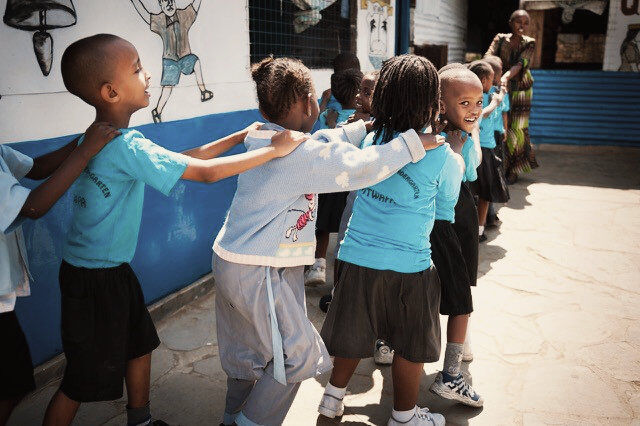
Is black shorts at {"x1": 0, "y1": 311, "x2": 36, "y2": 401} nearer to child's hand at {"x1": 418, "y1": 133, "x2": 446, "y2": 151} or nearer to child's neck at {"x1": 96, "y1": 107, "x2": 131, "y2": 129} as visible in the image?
child's neck at {"x1": 96, "y1": 107, "x2": 131, "y2": 129}

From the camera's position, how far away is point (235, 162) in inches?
68.1

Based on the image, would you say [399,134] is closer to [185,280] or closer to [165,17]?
[165,17]

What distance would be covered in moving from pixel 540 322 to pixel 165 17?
3125 mm

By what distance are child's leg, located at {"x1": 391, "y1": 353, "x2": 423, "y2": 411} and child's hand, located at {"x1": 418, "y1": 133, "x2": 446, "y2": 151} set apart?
2.98ft

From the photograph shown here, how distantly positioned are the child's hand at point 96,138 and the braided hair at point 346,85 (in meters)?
2.28

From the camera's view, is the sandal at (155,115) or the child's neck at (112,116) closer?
the child's neck at (112,116)

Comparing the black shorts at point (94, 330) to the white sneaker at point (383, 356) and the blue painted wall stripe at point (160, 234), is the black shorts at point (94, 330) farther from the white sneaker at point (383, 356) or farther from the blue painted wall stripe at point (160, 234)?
the white sneaker at point (383, 356)

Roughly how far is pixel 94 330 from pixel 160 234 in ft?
5.24

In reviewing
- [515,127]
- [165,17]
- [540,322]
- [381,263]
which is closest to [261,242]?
[381,263]

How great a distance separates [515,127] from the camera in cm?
744

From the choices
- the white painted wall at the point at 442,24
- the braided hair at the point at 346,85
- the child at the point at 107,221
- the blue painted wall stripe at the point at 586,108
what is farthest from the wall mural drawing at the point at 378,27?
the child at the point at 107,221

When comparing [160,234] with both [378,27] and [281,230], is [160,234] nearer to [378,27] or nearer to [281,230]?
[281,230]

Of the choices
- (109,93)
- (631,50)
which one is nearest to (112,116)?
(109,93)

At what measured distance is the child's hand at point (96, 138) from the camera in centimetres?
173
